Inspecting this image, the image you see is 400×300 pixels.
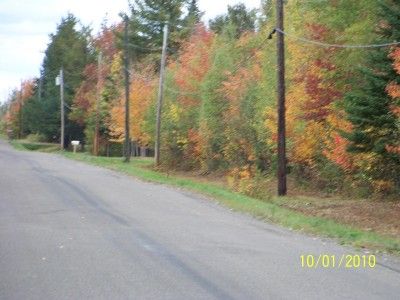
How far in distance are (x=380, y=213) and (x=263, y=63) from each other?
42.1 ft

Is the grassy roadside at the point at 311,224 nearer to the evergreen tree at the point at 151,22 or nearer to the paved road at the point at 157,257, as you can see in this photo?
the paved road at the point at 157,257

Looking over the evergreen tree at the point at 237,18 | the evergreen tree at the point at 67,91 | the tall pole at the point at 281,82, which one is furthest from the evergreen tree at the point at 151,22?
the tall pole at the point at 281,82

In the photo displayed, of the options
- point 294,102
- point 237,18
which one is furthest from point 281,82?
point 237,18

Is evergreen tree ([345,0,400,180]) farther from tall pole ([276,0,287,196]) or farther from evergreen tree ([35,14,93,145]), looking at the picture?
evergreen tree ([35,14,93,145])

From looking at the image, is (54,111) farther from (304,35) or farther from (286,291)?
(286,291)

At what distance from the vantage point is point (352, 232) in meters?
13.5

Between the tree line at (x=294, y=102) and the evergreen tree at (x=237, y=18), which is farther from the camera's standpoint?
the evergreen tree at (x=237, y=18)

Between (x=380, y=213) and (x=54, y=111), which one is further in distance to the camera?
(x=54, y=111)

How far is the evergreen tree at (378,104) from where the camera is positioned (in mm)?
16906

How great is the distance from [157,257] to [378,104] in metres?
10.3

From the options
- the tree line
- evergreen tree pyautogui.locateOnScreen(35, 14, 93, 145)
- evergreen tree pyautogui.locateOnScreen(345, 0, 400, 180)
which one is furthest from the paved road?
evergreen tree pyautogui.locateOnScreen(35, 14, 93, 145)

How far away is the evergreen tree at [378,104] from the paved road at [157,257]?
4.84m

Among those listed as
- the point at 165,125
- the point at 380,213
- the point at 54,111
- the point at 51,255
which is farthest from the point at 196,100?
the point at 54,111

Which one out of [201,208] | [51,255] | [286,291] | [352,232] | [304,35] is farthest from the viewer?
[304,35]
